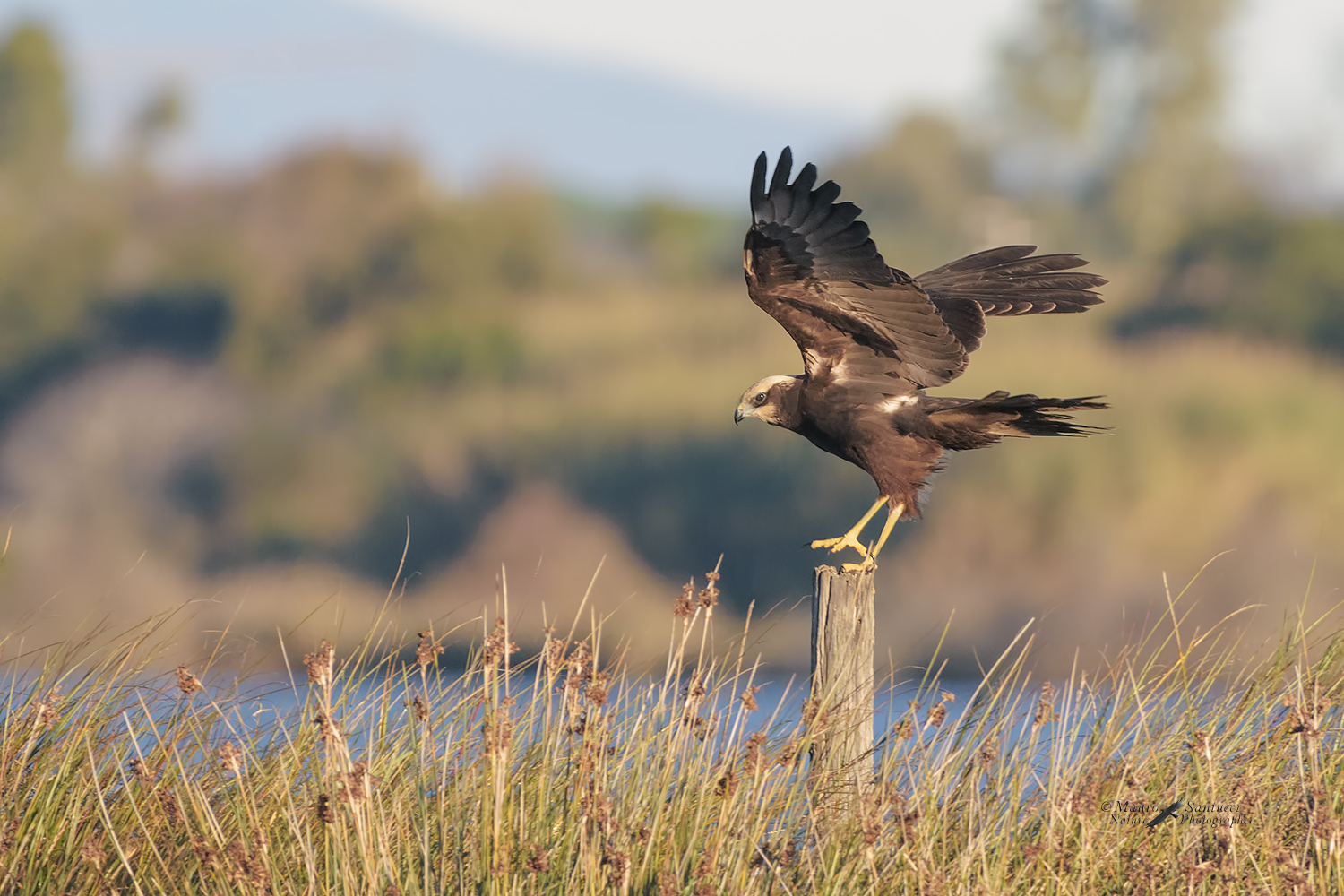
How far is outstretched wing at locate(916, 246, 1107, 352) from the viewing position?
5.66 metres

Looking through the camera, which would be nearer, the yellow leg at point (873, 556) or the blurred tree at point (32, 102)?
the yellow leg at point (873, 556)

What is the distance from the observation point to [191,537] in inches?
928

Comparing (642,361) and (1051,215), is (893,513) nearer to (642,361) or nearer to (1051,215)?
(642,361)

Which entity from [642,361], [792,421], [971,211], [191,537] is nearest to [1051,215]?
[971,211]

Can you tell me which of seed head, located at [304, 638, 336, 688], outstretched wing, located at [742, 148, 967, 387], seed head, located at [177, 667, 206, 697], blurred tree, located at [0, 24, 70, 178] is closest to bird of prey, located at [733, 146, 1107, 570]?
outstretched wing, located at [742, 148, 967, 387]

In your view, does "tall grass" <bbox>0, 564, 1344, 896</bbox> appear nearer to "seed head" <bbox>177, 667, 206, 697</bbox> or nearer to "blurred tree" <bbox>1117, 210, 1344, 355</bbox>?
"seed head" <bbox>177, 667, 206, 697</bbox>

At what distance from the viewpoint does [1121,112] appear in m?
54.7

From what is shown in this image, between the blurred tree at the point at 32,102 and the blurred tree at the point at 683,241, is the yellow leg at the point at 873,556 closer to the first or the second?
the blurred tree at the point at 683,241

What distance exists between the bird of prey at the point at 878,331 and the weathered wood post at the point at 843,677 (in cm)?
41

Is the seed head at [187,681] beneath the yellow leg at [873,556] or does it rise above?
beneath

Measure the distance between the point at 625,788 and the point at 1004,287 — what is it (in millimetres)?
2845

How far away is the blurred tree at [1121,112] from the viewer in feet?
169

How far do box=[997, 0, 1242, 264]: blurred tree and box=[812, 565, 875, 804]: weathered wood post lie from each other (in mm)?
47965

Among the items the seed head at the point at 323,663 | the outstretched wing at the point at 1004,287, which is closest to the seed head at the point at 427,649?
the seed head at the point at 323,663
